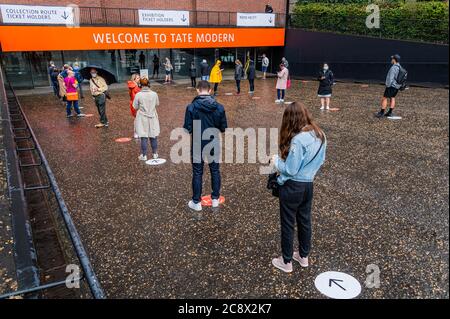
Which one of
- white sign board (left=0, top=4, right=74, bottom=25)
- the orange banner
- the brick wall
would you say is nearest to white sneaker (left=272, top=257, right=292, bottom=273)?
the orange banner

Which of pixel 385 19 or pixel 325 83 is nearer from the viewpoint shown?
pixel 325 83

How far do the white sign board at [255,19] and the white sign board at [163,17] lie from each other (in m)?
3.79

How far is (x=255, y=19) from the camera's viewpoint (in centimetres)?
2327

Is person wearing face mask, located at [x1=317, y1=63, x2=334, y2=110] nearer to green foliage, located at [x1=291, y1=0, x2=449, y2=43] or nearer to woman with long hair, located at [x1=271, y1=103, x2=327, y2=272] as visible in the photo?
green foliage, located at [x1=291, y1=0, x2=449, y2=43]

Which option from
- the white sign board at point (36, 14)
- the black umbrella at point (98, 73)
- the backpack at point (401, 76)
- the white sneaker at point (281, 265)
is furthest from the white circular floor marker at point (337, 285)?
the white sign board at point (36, 14)

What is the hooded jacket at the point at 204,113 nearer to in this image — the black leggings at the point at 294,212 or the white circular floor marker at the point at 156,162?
the black leggings at the point at 294,212

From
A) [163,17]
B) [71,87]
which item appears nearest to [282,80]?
[71,87]

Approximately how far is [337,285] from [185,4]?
22671 mm

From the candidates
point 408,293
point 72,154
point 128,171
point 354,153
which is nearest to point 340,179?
point 354,153

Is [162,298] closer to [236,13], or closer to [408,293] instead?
[408,293]

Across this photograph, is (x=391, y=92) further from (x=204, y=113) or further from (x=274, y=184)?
(x=274, y=184)

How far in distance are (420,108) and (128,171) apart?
11.0m

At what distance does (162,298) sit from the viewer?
356 cm

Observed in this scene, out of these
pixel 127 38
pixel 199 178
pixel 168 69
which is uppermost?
pixel 127 38
